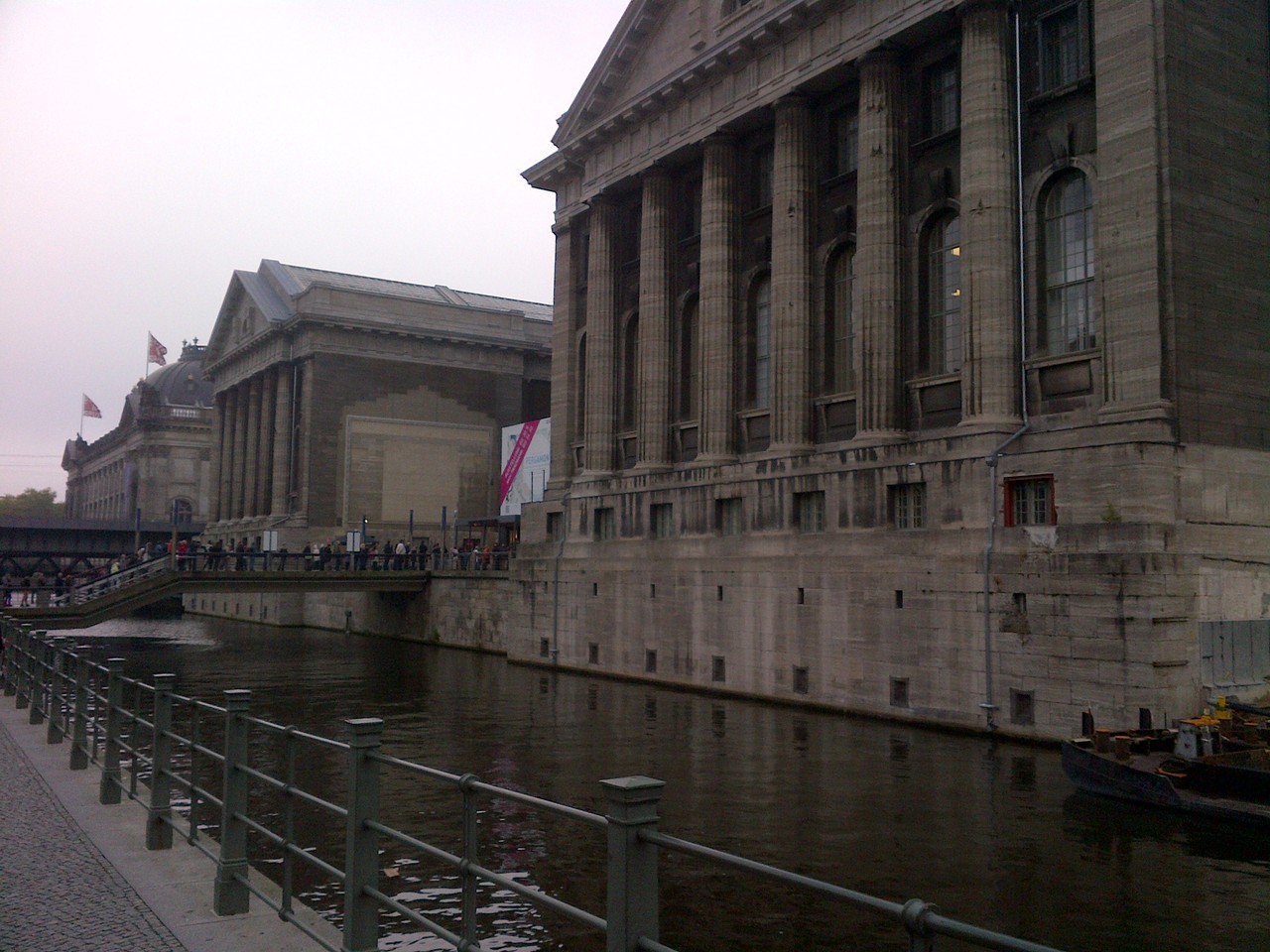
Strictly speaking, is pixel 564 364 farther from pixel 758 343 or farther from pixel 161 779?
pixel 161 779

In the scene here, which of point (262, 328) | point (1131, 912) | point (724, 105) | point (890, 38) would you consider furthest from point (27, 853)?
point (262, 328)

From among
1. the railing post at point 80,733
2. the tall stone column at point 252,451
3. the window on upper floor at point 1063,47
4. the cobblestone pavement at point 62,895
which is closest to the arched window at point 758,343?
the window on upper floor at point 1063,47

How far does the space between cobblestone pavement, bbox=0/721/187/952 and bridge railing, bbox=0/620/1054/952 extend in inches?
29.0

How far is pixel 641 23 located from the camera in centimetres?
4550

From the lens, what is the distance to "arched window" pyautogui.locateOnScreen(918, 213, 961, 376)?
33.6m

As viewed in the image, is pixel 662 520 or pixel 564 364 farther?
pixel 564 364

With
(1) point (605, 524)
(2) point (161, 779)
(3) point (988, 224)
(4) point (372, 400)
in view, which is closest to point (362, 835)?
(2) point (161, 779)

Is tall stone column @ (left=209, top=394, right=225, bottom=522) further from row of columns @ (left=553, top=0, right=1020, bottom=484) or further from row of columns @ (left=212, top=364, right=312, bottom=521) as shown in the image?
row of columns @ (left=553, top=0, right=1020, bottom=484)

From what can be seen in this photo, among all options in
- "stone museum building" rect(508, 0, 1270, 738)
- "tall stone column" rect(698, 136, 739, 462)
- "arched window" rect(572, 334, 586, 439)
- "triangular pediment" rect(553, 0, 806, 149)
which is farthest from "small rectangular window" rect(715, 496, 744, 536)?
"triangular pediment" rect(553, 0, 806, 149)

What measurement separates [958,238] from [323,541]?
5324cm

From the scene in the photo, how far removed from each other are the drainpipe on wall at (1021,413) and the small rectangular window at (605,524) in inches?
759

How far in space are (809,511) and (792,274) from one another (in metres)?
8.13

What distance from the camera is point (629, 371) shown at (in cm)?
4906

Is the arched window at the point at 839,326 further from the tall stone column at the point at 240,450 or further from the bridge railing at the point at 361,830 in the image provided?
the tall stone column at the point at 240,450
